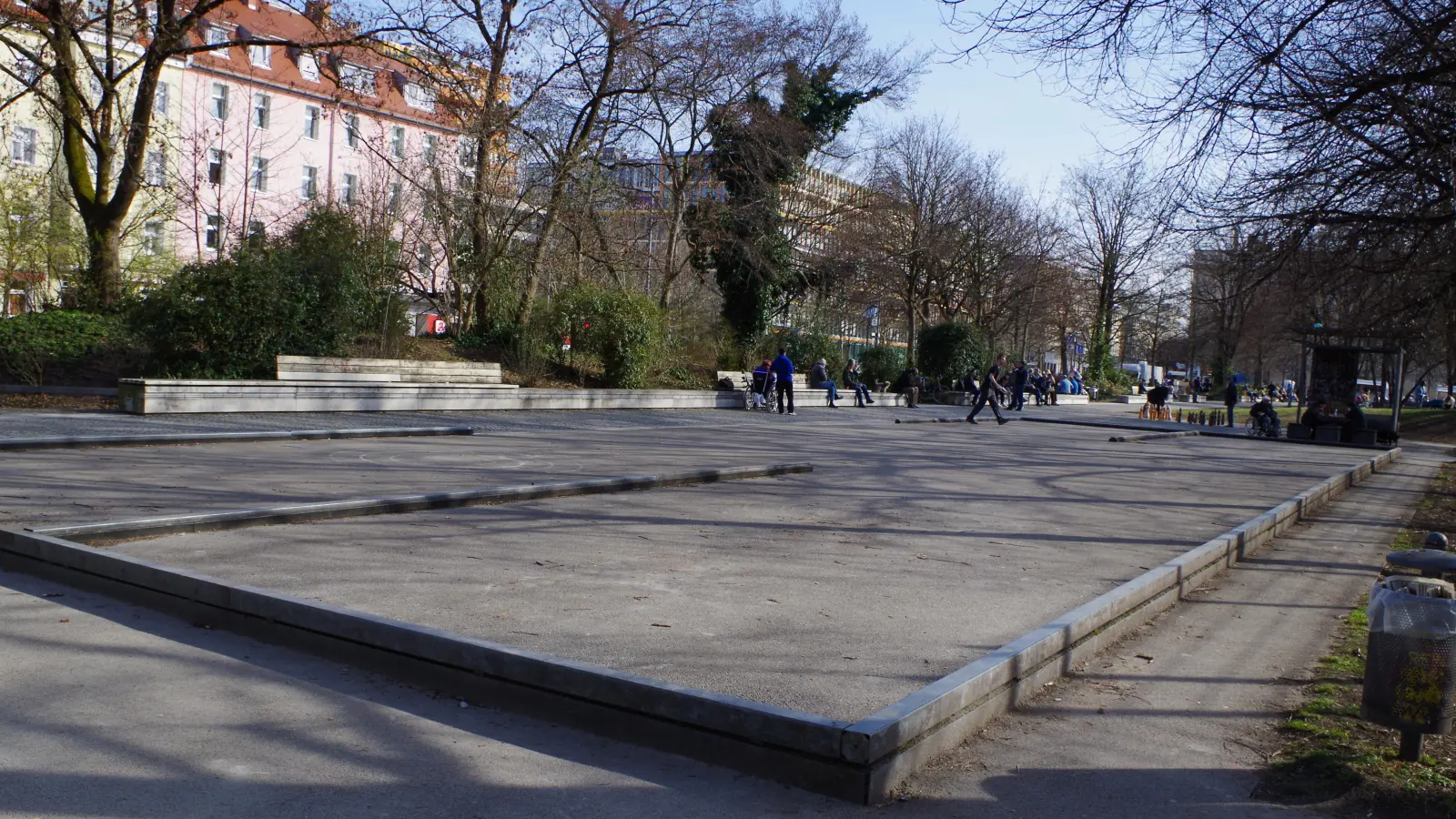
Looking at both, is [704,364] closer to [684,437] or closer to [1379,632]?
[684,437]

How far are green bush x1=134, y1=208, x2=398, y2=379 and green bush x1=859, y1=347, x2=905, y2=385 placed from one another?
982 inches

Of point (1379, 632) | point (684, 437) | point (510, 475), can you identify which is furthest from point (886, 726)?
point (684, 437)

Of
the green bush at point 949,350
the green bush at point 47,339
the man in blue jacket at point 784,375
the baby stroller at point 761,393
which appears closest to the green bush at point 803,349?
the baby stroller at point 761,393

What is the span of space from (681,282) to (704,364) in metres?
15.1

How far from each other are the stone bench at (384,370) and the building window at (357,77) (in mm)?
4713

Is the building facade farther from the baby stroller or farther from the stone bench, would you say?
the baby stroller

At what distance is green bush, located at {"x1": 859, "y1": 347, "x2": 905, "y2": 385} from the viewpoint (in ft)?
139

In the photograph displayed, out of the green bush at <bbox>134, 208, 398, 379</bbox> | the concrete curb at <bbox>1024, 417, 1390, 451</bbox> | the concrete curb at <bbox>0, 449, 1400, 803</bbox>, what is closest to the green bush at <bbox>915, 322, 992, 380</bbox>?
the concrete curb at <bbox>1024, 417, 1390, 451</bbox>

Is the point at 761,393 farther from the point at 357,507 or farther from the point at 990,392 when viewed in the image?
the point at 357,507

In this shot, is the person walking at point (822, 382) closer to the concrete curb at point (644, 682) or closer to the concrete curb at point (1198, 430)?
the concrete curb at point (1198, 430)

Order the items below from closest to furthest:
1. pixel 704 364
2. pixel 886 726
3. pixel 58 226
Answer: pixel 886 726 → pixel 58 226 → pixel 704 364

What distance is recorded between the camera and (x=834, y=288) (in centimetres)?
3762

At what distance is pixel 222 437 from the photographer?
13.0m

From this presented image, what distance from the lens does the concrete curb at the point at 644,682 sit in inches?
153
